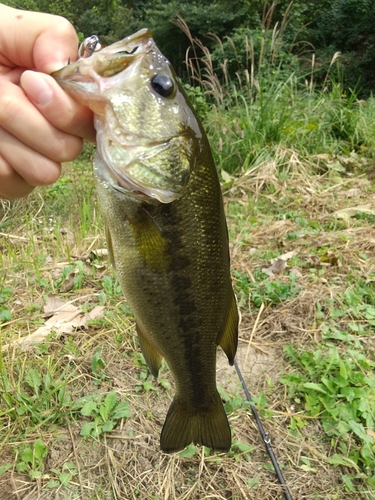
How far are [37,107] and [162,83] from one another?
1.12 feet

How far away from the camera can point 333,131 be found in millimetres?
6027

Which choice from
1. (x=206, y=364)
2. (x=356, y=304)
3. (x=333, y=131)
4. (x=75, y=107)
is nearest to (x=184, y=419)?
(x=206, y=364)

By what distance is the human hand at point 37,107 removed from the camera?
1067mm

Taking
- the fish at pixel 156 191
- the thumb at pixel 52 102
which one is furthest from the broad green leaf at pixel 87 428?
the thumb at pixel 52 102

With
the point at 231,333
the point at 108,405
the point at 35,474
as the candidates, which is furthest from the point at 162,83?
the point at 35,474

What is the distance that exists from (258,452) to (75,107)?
1.76 metres

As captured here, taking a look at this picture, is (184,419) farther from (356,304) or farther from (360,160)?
(360,160)

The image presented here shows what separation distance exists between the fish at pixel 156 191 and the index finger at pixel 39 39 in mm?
98

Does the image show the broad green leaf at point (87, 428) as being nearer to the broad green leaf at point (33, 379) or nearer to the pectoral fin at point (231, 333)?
the broad green leaf at point (33, 379)

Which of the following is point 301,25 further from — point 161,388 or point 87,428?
point 87,428

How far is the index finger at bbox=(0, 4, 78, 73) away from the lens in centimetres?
113

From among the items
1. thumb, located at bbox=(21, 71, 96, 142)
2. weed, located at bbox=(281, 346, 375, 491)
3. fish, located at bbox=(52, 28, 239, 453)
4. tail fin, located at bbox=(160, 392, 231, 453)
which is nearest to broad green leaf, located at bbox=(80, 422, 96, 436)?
tail fin, located at bbox=(160, 392, 231, 453)

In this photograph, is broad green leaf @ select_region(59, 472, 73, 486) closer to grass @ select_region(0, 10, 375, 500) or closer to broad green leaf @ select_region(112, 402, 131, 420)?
grass @ select_region(0, 10, 375, 500)

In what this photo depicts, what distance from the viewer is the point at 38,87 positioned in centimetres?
104
